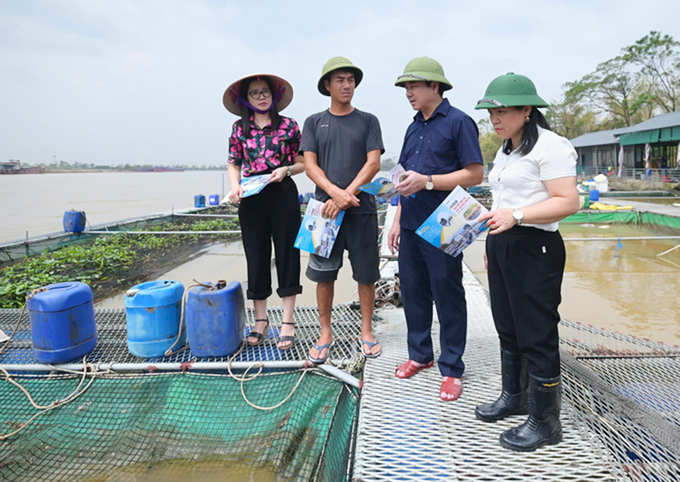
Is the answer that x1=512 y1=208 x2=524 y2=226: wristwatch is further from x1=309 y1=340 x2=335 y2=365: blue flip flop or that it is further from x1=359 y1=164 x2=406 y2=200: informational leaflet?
x1=309 y1=340 x2=335 y2=365: blue flip flop

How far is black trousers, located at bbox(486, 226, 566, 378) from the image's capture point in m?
1.48

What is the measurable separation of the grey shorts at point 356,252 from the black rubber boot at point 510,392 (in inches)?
33.2

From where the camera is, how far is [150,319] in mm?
2480

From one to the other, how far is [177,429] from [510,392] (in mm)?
1699

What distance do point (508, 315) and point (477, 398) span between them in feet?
1.59

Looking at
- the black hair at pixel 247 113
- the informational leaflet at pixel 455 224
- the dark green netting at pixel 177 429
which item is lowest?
the dark green netting at pixel 177 429

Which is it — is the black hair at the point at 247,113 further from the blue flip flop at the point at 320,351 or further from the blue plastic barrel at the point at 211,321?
the blue flip flop at the point at 320,351

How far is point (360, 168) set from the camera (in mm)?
2293

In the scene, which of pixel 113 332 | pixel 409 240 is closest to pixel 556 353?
pixel 409 240

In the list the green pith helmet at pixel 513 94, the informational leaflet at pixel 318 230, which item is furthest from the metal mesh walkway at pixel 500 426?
the green pith helmet at pixel 513 94

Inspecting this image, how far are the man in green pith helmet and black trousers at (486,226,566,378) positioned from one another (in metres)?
0.86

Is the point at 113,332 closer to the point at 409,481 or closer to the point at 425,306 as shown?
the point at 425,306

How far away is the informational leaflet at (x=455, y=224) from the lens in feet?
5.41

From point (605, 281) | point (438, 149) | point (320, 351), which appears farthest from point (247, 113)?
point (605, 281)
